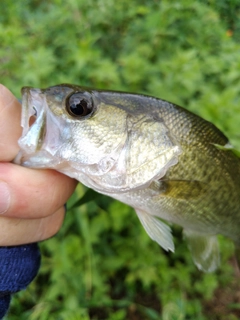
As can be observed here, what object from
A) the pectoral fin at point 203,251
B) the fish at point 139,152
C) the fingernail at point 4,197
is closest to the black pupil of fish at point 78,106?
the fish at point 139,152

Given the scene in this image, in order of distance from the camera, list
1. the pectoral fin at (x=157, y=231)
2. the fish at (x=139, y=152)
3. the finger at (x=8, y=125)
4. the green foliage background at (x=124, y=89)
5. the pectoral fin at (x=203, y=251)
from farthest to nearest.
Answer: the green foliage background at (x=124, y=89)
the pectoral fin at (x=203, y=251)
the pectoral fin at (x=157, y=231)
the fish at (x=139, y=152)
the finger at (x=8, y=125)

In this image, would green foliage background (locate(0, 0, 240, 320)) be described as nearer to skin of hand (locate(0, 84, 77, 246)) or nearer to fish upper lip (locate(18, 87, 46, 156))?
skin of hand (locate(0, 84, 77, 246))

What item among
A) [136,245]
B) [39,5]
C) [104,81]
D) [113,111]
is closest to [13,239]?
[113,111]

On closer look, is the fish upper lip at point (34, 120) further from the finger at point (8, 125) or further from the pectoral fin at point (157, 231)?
the pectoral fin at point (157, 231)

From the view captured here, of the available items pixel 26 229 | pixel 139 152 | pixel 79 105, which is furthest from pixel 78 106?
pixel 26 229

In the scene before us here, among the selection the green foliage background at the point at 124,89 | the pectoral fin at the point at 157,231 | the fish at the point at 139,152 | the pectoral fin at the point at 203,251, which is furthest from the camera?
the green foliage background at the point at 124,89

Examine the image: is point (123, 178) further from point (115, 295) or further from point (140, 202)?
point (115, 295)

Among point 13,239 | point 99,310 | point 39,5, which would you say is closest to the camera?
point 13,239
